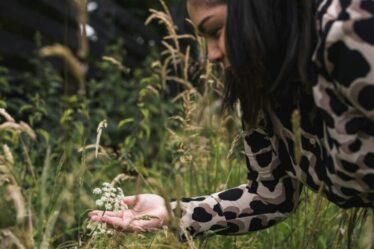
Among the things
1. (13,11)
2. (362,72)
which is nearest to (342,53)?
(362,72)

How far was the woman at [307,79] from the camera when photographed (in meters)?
1.19

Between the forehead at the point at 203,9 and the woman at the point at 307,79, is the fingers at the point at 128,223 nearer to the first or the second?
the woman at the point at 307,79

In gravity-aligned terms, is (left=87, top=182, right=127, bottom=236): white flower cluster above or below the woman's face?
below

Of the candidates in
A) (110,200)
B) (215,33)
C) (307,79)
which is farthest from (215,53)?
(110,200)

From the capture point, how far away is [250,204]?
1647 millimetres

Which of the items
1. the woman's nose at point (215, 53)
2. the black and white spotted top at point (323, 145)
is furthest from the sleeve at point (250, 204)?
the woman's nose at point (215, 53)

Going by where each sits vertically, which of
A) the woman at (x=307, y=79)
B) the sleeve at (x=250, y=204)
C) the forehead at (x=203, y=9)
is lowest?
the sleeve at (x=250, y=204)

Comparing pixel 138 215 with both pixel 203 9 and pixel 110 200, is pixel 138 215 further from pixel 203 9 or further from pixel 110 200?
pixel 203 9

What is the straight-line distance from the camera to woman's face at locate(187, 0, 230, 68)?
132 centimetres

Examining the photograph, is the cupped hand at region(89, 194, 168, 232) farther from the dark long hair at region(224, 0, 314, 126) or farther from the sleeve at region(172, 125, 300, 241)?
the dark long hair at region(224, 0, 314, 126)

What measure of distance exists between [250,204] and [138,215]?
0.86 ft

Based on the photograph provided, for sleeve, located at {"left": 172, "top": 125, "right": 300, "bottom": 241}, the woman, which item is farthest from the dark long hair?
sleeve, located at {"left": 172, "top": 125, "right": 300, "bottom": 241}

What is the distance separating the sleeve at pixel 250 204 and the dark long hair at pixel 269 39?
0.33 meters

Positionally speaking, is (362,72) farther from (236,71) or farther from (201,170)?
(201,170)
